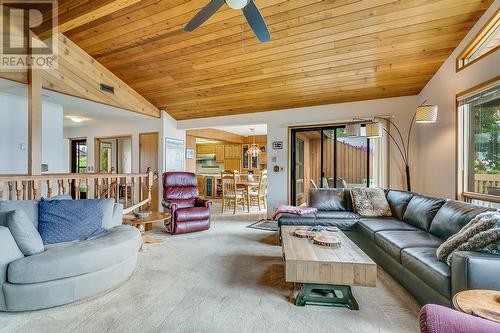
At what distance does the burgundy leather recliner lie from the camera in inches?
165

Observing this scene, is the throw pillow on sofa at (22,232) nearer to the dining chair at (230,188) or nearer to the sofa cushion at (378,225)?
the sofa cushion at (378,225)

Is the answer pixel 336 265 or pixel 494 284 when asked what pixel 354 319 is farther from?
pixel 494 284

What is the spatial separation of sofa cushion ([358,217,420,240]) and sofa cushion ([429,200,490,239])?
0.34 metres

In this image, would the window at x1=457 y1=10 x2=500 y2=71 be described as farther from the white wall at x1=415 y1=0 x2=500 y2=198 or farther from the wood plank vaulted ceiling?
the wood plank vaulted ceiling

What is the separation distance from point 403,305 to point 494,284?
0.71m

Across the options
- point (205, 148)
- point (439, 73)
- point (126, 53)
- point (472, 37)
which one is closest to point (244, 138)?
point (205, 148)

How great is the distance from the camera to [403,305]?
81.4 inches

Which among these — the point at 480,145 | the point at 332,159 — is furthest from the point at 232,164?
the point at 480,145

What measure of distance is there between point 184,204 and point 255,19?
11.1 feet

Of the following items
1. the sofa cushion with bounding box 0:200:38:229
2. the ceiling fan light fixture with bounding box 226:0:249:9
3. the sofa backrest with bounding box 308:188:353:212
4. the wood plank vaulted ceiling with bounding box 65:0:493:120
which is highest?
the wood plank vaulted ceiling with bounding box 65:0:493:120

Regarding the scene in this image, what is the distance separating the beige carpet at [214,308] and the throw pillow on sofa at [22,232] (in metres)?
0.48

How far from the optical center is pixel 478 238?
174cm

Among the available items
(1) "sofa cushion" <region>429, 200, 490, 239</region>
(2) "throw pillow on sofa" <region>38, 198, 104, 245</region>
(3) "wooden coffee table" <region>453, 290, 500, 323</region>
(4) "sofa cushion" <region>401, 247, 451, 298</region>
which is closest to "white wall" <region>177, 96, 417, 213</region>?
(1) "sofa cushion" <region>429, 200, 490, 239</region>

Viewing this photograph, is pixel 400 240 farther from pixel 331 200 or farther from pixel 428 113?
pixel 428 113
